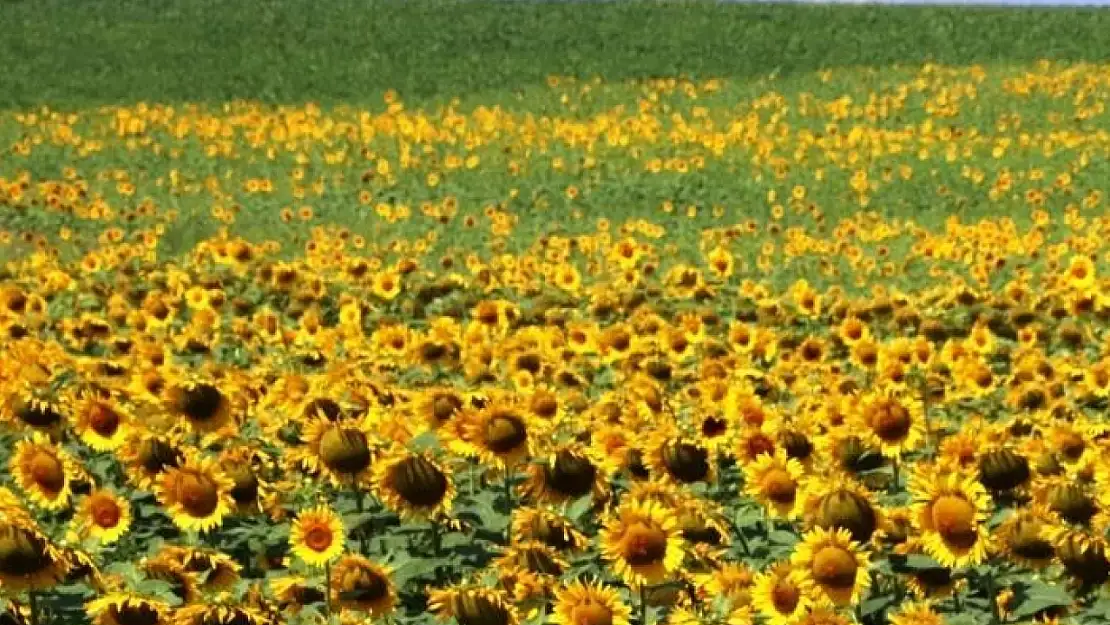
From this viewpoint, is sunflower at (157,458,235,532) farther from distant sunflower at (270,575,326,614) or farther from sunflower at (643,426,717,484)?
sunflower at (643,426,717,484)

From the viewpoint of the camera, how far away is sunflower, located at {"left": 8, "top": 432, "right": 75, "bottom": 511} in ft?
12.1

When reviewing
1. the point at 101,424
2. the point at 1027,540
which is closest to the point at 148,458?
the point at 101,424

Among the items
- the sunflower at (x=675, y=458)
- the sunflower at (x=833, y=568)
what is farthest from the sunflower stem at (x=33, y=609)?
the sunflower at (x=675, y=458)

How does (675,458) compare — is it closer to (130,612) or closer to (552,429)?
(552,429)

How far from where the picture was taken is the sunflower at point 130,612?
2.72 m

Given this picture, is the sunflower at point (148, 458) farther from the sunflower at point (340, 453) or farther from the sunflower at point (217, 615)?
the sunflower at point (217, 615)

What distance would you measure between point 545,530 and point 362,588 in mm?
559

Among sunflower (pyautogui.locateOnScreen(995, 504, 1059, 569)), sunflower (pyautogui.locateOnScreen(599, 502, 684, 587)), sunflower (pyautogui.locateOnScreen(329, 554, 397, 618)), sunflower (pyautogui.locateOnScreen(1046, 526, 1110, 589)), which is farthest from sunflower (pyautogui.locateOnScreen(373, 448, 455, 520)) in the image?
sunflower (pyautogui.locateOnScreen(1046, 526, 1110, 589))

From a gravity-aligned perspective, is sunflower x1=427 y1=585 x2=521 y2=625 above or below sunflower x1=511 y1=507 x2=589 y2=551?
below

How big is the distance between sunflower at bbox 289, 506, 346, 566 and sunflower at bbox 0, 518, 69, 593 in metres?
0.57

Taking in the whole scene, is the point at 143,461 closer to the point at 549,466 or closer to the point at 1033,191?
the point at 549,466

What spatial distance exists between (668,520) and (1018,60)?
3879 centimetres

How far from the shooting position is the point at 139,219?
17625 millimetres

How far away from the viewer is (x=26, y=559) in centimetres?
288
